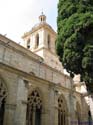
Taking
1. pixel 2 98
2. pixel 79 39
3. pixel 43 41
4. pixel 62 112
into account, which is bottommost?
pixel 62 112

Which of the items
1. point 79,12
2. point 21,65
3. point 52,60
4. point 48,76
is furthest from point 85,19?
point 52,60

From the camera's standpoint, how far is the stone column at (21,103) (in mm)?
11568

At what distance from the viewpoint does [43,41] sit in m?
25.7

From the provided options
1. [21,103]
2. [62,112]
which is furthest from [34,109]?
[62,112]

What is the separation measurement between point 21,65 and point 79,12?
24.5ft

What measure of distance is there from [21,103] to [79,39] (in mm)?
5310

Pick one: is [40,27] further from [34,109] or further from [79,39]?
[79,39]

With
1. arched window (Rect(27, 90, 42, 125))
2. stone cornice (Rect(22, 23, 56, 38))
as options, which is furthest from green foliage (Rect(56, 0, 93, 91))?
stone cornice (Rect(22, 23, 56, 38))

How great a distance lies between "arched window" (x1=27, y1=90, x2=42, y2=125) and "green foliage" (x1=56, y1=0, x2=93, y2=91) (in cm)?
467

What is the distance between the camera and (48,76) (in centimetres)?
1759

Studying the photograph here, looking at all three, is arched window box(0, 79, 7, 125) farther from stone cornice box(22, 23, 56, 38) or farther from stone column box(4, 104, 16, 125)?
stone cornice box(22, 23, 56, 38)

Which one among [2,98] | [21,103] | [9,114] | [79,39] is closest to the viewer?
[79,39]

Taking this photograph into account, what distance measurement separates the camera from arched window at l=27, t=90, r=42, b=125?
43.6 ft

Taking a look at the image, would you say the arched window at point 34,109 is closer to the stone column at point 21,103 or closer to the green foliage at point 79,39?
the stone column at point 21,103
